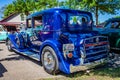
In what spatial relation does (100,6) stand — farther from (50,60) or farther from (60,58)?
(60,58)

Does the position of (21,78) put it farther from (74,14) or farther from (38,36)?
(74,14)


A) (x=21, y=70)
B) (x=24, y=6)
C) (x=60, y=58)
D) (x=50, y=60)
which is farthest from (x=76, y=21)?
(x=24, y=6)

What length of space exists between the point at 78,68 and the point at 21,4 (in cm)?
3985

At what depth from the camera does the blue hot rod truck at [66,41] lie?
6633 millimetres

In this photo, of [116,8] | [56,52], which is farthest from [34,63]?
[116,8]

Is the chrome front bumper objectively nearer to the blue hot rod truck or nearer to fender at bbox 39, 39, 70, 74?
the blue hot rod truck

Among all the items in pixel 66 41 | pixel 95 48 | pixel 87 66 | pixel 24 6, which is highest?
pixel 24 6

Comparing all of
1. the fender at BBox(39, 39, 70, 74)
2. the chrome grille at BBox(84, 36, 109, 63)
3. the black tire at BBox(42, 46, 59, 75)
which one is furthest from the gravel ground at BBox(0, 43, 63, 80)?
the chrome grille at BBox(84, 36, 109, 63)

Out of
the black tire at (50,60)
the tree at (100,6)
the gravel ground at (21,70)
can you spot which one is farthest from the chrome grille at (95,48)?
the tree at (100,6)

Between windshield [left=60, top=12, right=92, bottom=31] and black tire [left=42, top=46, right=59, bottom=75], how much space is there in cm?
101

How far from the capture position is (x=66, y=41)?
6738mm

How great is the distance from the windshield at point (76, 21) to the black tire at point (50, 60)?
1008 millimetres

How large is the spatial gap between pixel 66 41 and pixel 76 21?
57.0 inches

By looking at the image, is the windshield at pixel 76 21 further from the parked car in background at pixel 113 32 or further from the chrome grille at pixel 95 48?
the parked car in background at pixel 113 32
